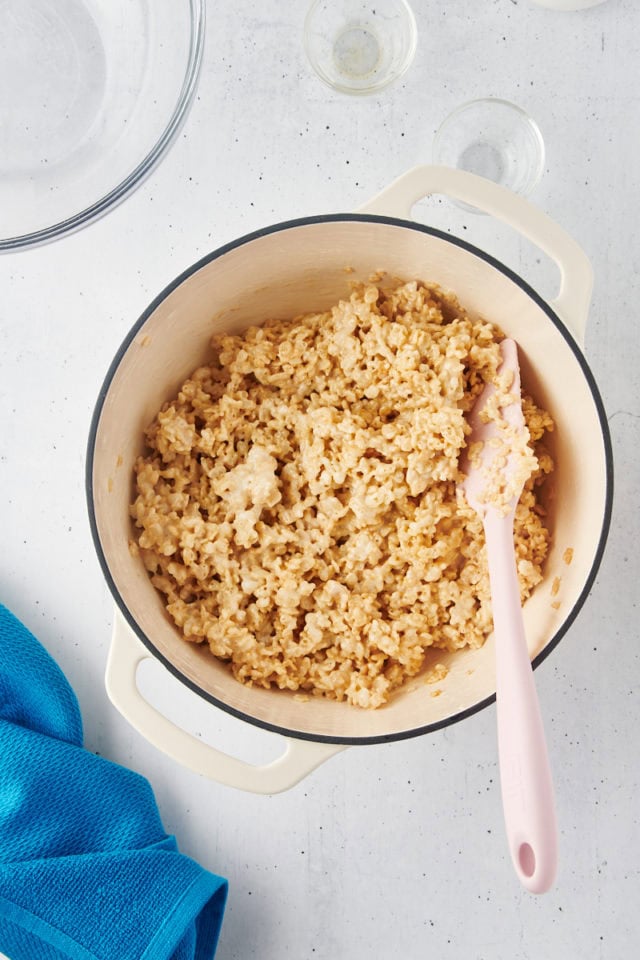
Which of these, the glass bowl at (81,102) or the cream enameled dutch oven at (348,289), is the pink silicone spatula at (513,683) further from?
the glass bowl at (81,102)

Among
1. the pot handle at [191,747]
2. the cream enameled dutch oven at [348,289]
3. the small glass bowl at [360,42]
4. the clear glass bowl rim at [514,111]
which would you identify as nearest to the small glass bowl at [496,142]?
the clear glass bowl rim at [514,111]

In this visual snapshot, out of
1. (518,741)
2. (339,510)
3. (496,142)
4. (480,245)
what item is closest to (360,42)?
(496,142)

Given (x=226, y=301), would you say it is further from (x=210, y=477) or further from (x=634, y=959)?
(x=634, y=959)

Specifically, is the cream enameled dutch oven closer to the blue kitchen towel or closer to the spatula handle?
the spatula handle

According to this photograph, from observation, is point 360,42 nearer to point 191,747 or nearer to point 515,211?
point 515,211

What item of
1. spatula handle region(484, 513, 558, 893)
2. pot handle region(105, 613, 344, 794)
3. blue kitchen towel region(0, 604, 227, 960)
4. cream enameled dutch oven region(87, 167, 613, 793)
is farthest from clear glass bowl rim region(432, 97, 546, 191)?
blue kitchen towel region(0, 604, 227, 960)

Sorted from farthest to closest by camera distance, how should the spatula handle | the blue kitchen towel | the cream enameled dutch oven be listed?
the blue kitchen towel < the cream enameled dutch oven < the spatula handle

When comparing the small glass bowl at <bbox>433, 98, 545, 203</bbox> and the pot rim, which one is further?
the small glass bowl at <bbox>433, 98, 545, 203</bbox>
